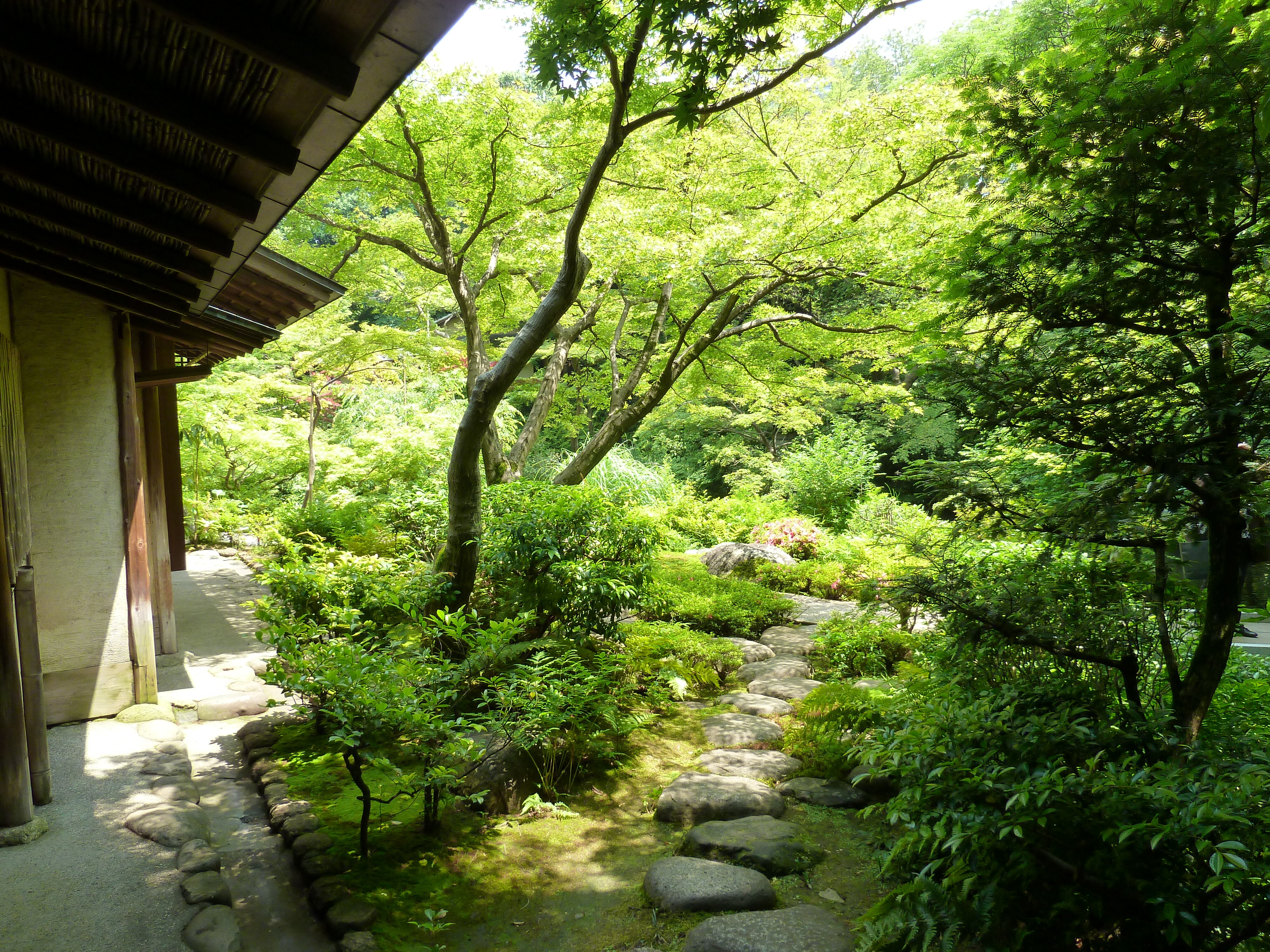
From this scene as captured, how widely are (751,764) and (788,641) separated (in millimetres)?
2712

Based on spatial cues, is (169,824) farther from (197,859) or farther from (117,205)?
(117,205)

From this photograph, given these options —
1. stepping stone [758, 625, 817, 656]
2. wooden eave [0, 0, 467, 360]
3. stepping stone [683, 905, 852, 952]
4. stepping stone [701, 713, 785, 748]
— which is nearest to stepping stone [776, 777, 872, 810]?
stepping stone [701, 713, 785, 748]

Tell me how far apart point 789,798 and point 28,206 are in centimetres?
472

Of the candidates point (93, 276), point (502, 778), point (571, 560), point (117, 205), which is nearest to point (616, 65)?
point (117, 205)

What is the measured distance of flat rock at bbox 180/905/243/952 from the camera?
2691 millimetres

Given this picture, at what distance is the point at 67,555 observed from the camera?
16.0 ft

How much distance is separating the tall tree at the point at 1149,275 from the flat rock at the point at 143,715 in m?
5.27

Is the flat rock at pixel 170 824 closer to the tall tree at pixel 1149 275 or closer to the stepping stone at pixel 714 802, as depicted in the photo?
the stepping stone at pixel 714 802

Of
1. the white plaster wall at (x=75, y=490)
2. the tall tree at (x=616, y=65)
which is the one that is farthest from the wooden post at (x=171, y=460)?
the tall tree at (x=616, y=65)

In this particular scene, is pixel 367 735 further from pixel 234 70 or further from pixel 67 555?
pixel 234 70

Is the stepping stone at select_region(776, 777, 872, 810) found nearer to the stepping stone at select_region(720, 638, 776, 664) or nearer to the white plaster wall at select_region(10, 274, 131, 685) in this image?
the stepping stone at select_region(720, 638, 776, 664)

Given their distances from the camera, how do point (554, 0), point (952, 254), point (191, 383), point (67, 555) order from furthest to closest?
point (191, 383) < point (67, 555) < point (554, 0) < point (952, 254)

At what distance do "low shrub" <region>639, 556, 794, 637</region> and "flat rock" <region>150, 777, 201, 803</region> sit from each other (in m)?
3.92

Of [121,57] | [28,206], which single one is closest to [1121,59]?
[121,57]
